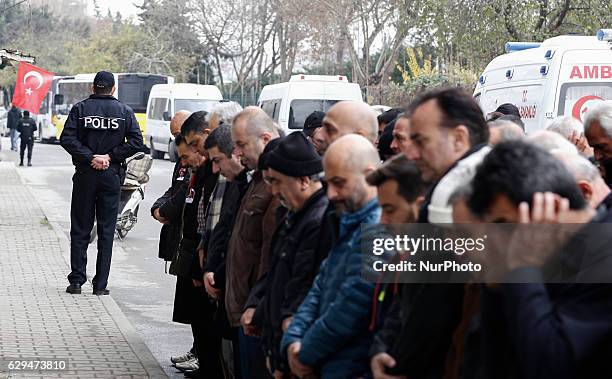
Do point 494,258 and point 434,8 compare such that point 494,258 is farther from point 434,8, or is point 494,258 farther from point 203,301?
point 434,8

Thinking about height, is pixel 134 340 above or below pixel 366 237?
below

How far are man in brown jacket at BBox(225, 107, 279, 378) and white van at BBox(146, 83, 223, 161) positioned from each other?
31.9 metres

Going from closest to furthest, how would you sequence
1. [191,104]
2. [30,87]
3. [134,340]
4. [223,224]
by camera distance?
[223,224]
[134,340]
[30,87]
[191,104]

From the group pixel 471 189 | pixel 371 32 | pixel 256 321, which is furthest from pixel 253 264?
pixel 371 32

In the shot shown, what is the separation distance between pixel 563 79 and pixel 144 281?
512cm

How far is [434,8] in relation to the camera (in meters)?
25.1

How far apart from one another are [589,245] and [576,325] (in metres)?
0.26

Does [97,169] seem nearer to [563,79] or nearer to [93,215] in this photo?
[93,215]

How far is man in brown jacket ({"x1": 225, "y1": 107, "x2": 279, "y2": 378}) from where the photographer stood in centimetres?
600

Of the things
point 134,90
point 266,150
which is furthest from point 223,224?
point 134,90

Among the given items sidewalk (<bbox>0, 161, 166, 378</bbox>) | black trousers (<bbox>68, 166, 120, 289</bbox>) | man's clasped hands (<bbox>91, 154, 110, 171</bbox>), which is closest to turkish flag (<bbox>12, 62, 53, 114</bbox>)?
sidewalk (<bbox>0, 161, 166, 378</bbox>)

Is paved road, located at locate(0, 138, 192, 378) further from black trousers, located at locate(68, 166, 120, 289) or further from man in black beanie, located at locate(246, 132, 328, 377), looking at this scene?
man in black beanie, located at locate(246, 132, 328, 377)

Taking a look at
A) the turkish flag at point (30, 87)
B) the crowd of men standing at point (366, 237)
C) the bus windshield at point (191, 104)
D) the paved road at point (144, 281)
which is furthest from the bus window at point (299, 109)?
the crowd of men standing at point (366, 237)

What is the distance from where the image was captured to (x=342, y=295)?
13.8 feet
